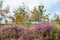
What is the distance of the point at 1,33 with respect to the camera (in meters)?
11.4

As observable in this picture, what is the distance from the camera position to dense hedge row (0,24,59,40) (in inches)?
402

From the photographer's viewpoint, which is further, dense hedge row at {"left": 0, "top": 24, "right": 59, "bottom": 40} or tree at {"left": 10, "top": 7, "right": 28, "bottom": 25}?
tree at {"left": 10, "top": 7, "right": 28, "bottom": 25}

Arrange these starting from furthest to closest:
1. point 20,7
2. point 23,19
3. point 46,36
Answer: point 20,7
point 23,19
point 46,36

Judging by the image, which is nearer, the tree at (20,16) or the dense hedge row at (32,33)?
the dense hedge row at (32,33)

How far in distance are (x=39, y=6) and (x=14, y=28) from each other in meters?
15.1

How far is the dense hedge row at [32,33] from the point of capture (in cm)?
1021

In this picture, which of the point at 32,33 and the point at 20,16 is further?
the point at 20,16

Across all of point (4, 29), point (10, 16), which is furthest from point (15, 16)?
point (4, 29)

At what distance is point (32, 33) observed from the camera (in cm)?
1048

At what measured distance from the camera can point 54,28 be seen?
1030 cm

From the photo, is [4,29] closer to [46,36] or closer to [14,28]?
[14,28]

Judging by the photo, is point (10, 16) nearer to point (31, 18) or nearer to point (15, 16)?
point (15, 16)

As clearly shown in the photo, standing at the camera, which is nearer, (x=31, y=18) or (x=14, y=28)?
(x=14, y=28)

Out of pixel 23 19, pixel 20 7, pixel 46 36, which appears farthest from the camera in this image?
pixel 20 7
